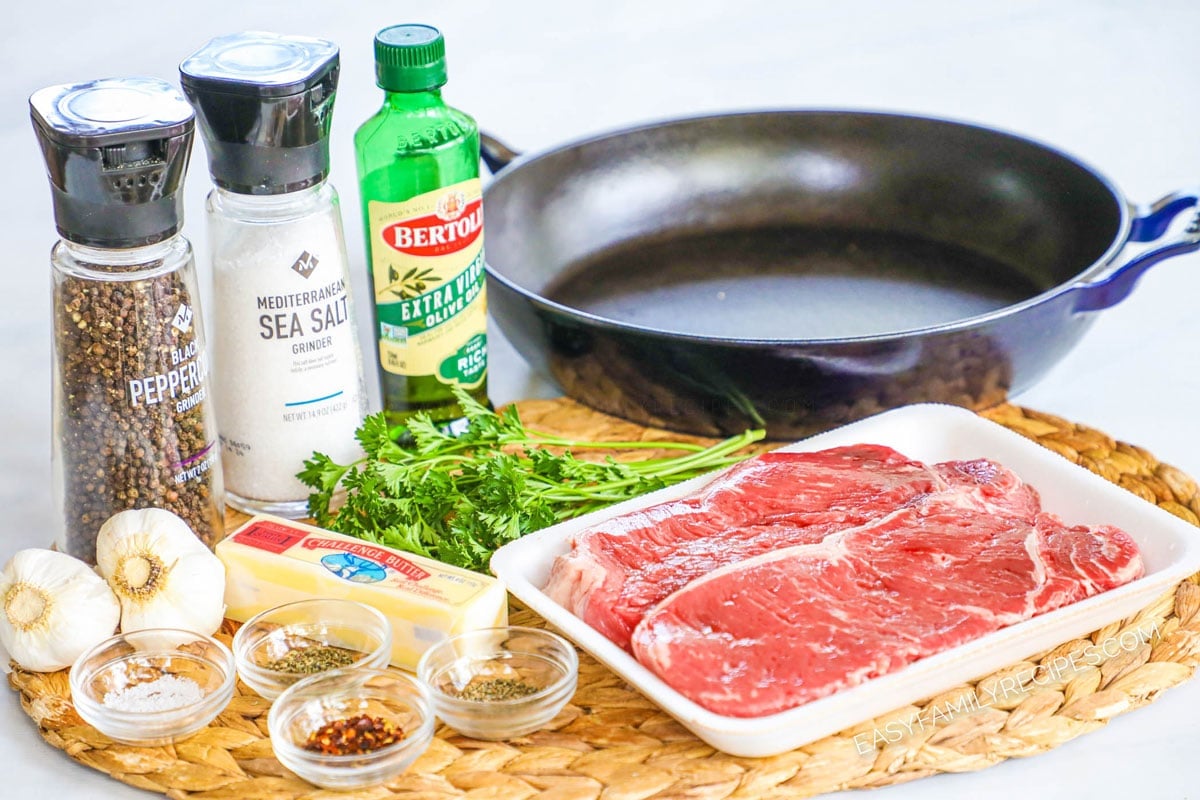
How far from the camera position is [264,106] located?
186 cm

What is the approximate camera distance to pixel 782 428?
90.4 inches

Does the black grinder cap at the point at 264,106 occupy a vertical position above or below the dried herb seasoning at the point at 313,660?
above

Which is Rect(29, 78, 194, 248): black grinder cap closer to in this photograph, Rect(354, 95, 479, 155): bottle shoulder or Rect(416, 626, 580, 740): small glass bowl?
Rect(354, 95, 479, 155): bottle shoulder

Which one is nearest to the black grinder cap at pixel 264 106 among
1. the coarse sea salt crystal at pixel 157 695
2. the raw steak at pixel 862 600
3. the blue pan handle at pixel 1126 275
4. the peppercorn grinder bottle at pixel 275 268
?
the peppercorn grinder bottle at pixel 275 268

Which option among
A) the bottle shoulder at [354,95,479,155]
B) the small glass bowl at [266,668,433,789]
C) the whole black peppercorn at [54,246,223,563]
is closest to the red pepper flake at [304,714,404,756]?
the small glass bowl at [266,668,433,789]

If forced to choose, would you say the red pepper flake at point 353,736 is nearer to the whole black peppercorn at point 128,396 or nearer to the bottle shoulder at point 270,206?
the whole black peppercorn at point 128,396

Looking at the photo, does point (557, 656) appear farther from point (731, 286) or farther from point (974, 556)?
point (731, 286)

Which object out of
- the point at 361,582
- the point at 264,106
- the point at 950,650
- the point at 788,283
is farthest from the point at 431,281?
the point at 950,650

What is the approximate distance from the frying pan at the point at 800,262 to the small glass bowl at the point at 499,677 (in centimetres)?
58

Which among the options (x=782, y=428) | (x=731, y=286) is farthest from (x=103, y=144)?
(x=731, y=286)

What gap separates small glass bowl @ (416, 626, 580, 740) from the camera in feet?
5.52

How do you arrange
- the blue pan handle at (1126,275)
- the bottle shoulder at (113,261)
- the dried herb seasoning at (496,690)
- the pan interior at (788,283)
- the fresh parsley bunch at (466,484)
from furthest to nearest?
1. the pan interior at (788,283)
2. the blue pan handle at (1126,275)
3. the fresh parsley bunch at (466,484)
4. the bottle shoulder at (113,261)
5. the dried herb seasoning at (496,690)

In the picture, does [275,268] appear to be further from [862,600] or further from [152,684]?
[862,600]

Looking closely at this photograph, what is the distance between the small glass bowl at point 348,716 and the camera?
5.27ft
